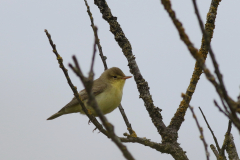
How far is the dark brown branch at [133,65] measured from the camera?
354 centimetres

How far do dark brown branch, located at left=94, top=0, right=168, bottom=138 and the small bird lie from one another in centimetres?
184

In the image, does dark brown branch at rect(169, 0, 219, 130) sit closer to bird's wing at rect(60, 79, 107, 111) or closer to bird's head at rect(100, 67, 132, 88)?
bird's wing at rect(60, 79, 107, 111)

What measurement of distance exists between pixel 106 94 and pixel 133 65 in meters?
2.24

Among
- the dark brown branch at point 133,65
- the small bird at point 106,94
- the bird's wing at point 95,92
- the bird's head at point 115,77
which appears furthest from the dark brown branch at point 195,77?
the bird's head at point 115,77

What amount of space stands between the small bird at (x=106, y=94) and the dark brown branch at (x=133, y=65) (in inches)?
72.4

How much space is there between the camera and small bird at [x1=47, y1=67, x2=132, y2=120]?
18.7ft

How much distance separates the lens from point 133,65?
3719 mm

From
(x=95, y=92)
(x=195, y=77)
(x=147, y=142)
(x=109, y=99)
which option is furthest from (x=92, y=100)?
(x=95, y=92)

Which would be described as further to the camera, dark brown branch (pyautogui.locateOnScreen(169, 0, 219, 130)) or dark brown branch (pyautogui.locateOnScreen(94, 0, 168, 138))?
dark brown branch (pyautogui.locateOnScreen(94, 0, 168, 138))

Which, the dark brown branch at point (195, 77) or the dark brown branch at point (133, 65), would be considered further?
the dark brown branch at point (133, 65)

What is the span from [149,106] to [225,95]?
2.29 meters

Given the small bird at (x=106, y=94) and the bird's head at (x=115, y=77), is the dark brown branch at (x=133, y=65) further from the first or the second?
the bird's head at (x=115, y=77)

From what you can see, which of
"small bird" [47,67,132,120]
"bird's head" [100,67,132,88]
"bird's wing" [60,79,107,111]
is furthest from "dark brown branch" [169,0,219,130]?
"bird's head" [100,67,132,88]

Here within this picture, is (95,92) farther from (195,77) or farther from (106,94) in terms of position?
(195,77)
